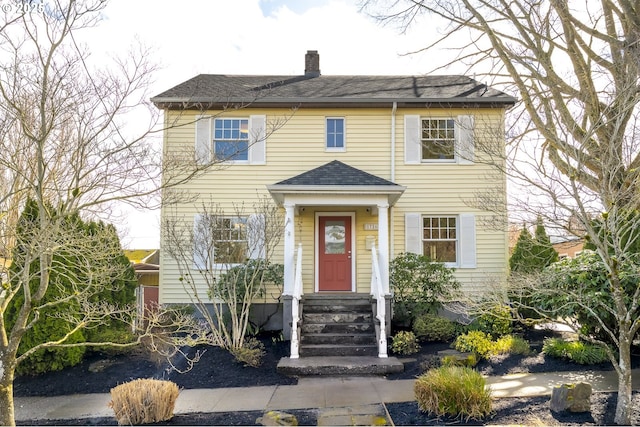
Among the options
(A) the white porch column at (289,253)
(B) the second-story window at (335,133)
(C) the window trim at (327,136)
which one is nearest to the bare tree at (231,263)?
(A) the white porch column at (289,253)

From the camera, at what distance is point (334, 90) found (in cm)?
1179

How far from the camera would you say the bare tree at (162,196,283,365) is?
8.34 m

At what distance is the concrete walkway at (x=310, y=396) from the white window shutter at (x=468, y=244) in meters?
4.26

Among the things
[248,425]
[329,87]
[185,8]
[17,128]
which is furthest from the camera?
[329,87]

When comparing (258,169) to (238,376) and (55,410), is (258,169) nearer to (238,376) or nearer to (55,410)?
(238,376)

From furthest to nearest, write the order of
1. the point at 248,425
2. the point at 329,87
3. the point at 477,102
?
the point at 329,87 < the point at 477,102 < the point at 248,425

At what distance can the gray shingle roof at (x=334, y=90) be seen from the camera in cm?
1091

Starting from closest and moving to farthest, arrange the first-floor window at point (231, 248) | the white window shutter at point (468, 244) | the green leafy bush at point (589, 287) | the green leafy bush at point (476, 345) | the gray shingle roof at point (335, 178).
Result: 1. the green leafy bush at point (589, 287)
2. the green leafy bush at point (476, 345)
3. the gray shingle roof at point (335, 178)
4. the first-floor window at point (231, 248)
5. the white window shutter at point (468, 244)

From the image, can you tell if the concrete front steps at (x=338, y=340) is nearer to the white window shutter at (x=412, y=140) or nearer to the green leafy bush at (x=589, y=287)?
the green leafy bush at (x=589, y=287)

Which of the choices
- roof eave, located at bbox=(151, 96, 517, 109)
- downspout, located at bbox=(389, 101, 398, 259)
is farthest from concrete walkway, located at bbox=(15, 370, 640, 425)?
roof eave, located at bbox=(151, 96, 517, 109)

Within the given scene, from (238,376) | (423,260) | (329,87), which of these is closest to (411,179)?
(423,260)

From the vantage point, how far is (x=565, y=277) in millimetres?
6926

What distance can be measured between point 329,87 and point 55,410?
9.55 metres

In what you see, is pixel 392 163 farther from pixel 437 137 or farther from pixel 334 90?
pixel 334 90
